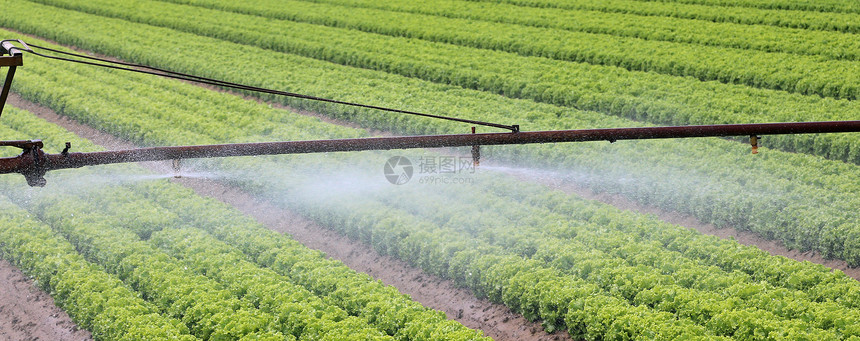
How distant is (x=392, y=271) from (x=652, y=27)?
17717mm

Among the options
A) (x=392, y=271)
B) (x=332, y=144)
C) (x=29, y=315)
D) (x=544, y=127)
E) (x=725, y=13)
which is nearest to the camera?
(x=332, y=144)

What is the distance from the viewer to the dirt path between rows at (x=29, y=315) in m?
13.5

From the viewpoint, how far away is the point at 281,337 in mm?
11406

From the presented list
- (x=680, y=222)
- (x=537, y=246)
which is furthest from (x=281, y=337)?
(x=680, y=222)

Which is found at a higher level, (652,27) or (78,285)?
(652,27)

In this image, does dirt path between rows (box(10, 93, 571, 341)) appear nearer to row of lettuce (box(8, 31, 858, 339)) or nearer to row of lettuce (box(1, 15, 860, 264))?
row of lettuce (box(8, 31, 858, 339))

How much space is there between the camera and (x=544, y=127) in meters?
19.8

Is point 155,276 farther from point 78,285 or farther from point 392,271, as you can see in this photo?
point 392,271

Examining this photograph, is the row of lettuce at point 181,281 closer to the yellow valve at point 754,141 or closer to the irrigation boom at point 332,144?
the irrigation boom at point 332,144

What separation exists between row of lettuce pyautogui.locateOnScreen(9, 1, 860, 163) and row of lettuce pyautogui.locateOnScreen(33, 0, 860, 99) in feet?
3.38

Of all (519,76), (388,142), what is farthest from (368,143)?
(519,76)

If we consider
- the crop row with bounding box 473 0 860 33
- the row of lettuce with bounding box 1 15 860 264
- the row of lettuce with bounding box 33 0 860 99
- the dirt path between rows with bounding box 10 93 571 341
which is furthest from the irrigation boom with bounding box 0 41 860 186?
the crop row with bounding box 473 0 860 33

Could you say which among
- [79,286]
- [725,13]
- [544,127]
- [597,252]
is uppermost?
[725,13]

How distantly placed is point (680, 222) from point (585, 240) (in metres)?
2.98
